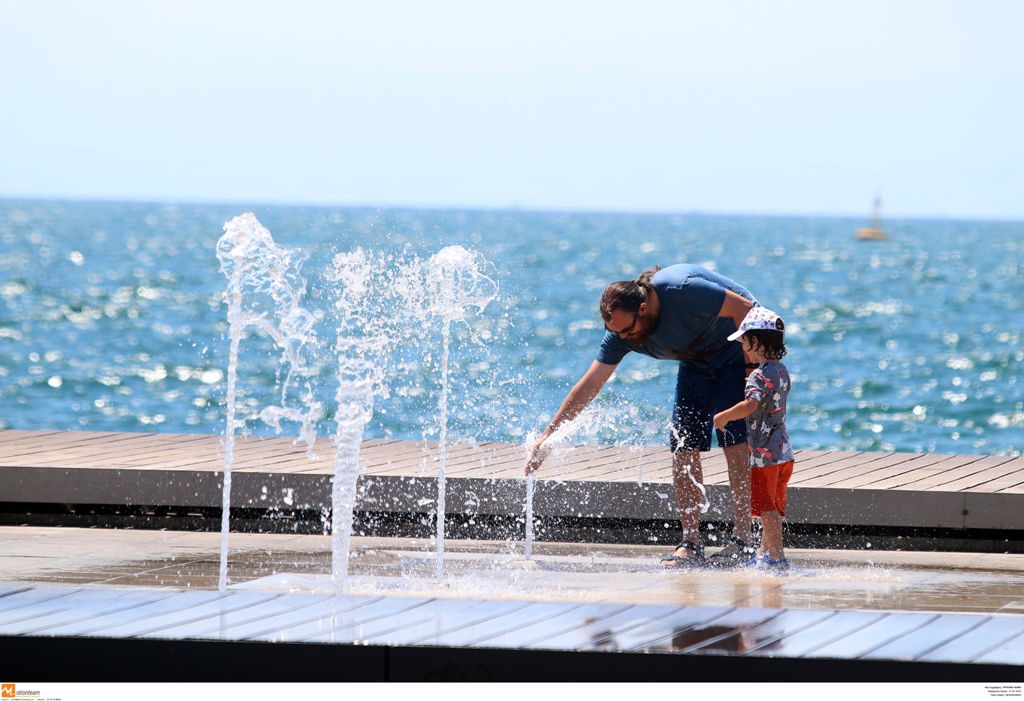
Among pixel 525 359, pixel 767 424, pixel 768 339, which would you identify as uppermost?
pixel 768 339

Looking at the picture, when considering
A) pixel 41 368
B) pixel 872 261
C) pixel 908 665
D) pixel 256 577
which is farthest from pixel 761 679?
pixel 872 261

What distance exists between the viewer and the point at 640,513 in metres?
6.88

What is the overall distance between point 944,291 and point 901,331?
15571 mm

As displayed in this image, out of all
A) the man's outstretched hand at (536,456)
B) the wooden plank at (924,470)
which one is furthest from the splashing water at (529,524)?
the wooden plank at (924,470)

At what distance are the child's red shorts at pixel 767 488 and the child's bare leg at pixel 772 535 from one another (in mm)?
24

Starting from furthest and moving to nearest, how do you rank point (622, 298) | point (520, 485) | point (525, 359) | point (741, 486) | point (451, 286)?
point (525, 359)
point (520, 485)
point (451, 286)
point (741, 486)
point (622, 298)

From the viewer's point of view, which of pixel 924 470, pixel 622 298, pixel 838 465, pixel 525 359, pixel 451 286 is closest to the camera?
pixel 622 298

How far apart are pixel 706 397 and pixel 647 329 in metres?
0.44

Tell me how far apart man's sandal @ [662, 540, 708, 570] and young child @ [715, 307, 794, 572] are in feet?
0.92

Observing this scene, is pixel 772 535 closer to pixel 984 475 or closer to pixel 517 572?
pixel 517 572

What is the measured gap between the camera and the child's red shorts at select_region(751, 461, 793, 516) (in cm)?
591

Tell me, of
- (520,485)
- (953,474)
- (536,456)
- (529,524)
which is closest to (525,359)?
(953,474)

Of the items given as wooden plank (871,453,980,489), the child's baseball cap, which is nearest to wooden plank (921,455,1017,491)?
wooden plank (871,453,980,489)

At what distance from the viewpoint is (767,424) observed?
5918 millimetres
